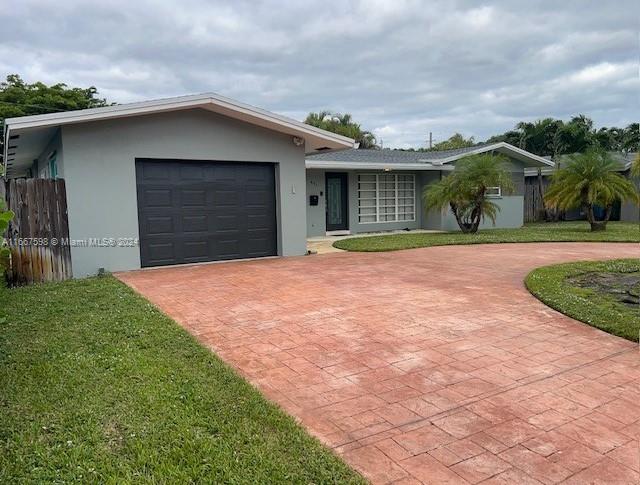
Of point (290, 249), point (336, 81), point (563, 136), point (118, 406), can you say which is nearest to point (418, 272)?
point (290, 249)

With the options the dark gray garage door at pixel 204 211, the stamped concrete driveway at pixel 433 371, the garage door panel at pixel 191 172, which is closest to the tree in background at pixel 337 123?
the dark gray garage door at pixel 204 211

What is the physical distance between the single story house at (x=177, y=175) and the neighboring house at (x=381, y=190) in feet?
13.2

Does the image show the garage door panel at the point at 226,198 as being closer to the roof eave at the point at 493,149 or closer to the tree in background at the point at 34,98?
the roof eave at the point at 493,149

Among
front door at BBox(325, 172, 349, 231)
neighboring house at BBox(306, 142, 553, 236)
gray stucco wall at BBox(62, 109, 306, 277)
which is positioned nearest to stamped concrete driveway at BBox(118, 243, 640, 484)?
gray stucco wall at BBox(62, 109, 306, 277)

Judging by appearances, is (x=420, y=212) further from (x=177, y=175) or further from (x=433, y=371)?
(x=433, y=371)

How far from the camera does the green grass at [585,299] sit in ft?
17.3

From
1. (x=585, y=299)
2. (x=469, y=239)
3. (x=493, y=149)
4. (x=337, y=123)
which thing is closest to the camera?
(x=585, y=299)

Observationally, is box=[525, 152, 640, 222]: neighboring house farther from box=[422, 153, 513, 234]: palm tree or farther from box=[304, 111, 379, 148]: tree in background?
box=[304, 111, 379, 148]: tree in background

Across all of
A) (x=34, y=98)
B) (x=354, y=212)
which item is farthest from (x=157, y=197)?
(x=34, y=98)

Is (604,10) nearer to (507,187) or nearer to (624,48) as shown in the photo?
(624,48)

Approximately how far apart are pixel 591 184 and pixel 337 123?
1812 centimetres

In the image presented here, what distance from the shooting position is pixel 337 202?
17.3 m

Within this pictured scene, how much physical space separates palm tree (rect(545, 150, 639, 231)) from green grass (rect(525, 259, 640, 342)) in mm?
7570

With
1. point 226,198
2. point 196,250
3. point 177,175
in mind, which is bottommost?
point 196,250
